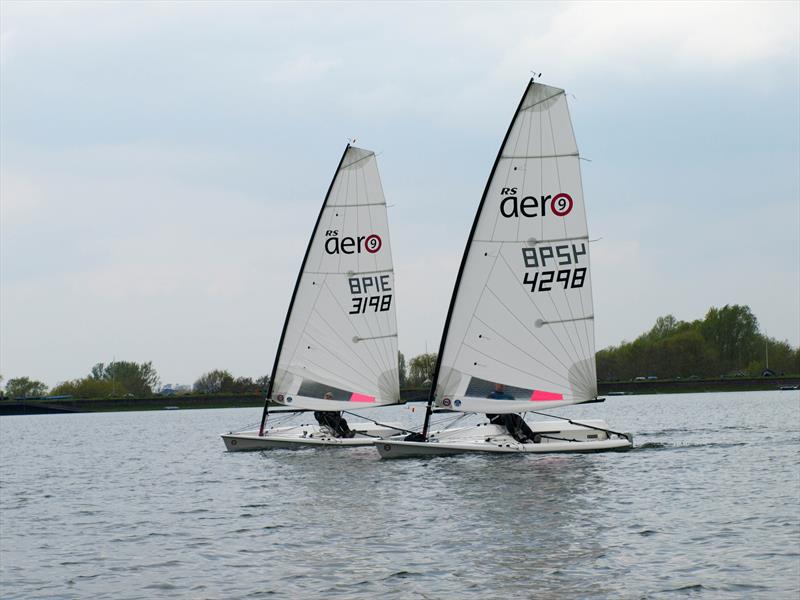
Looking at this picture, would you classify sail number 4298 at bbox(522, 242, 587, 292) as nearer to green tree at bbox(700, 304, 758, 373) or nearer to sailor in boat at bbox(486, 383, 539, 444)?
sailor in boat at bbox(486, 383, 539, 444)

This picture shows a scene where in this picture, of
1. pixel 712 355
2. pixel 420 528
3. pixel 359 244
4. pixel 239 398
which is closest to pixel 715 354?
pixel 712 355

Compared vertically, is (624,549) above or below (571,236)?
below

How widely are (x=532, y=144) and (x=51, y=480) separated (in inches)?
956

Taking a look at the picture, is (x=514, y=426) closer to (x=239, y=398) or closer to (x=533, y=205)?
(x=533, y=205)

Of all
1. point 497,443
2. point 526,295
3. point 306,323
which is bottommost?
point 497,443

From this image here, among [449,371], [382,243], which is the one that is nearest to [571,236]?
[449,371]

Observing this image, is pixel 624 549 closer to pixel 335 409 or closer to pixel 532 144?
pixel 532 144

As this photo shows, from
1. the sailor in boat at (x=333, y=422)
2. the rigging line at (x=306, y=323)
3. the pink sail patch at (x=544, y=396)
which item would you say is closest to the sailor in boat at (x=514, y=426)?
the pink sail patch at (x=544, y=396)

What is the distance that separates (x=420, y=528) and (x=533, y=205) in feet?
53.8

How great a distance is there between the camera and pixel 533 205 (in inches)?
1497

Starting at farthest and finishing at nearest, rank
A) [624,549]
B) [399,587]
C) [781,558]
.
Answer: [624,549] → [781,558] → [399,587]

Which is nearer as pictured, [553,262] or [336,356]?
[553,262]

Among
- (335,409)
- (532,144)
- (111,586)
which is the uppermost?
(532,144)

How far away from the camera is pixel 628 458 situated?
4034 cm
